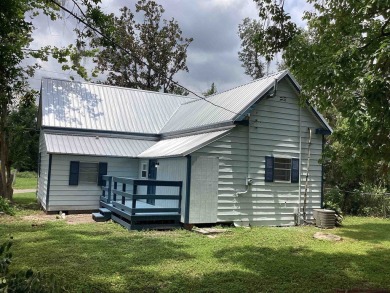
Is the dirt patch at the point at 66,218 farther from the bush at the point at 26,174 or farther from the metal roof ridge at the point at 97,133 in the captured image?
the bush at the point at 26,174

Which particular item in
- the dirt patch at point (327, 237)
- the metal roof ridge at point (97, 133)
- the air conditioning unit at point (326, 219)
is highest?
the metal roof ridge at point (97, 133)

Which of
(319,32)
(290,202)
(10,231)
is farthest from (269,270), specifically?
(10,231)

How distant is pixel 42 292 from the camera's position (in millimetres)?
3004

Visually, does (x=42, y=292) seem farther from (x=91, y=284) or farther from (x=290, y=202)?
(x=290, y=202)

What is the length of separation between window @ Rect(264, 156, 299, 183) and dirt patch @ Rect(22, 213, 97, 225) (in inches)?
269

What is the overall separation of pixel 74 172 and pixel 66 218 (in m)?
2.30

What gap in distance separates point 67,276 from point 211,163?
684 centimetres

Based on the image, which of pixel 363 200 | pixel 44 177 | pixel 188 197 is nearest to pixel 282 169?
pixel 188 197

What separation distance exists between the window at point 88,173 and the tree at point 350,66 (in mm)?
10275

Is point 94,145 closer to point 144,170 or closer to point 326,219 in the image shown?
point 144,170

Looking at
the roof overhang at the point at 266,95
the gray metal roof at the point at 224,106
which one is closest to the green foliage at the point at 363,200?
the roof overhang at the point at 266,95

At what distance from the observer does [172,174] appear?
13.3 metres

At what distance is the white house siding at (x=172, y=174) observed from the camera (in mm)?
12383

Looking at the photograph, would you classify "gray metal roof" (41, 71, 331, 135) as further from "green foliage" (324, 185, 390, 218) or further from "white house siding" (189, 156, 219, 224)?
"green foliage" (324, 185, 390, 218)
